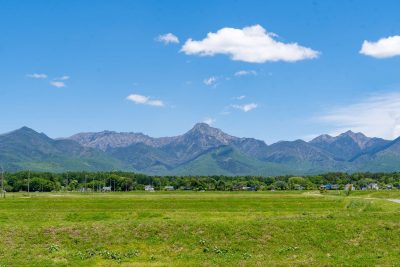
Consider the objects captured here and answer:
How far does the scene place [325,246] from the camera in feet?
113

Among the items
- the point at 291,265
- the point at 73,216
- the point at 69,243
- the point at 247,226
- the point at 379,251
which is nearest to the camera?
the point at 291,265

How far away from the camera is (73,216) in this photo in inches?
2207

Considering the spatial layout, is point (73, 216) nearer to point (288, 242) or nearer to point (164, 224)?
point (164, 224)

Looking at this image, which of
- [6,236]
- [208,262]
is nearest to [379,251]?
[208,262]

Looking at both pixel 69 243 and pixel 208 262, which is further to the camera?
pixel 69 243

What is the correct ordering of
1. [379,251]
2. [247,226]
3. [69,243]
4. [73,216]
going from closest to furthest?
[379,251]
[69,243]
[247,226]
[73,216]

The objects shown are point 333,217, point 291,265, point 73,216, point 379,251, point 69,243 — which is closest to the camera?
point 291,265

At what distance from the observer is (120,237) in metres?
36.3

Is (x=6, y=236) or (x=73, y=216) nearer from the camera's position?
(x=6, y=236)

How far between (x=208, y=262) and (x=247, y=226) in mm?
7965

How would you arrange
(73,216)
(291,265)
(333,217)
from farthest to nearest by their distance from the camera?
(73,216) → (333,217) → (291,265)

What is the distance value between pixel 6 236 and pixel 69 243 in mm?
5637

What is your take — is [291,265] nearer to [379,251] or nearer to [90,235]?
[379,251]

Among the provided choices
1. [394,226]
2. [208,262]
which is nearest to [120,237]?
[208,262]
